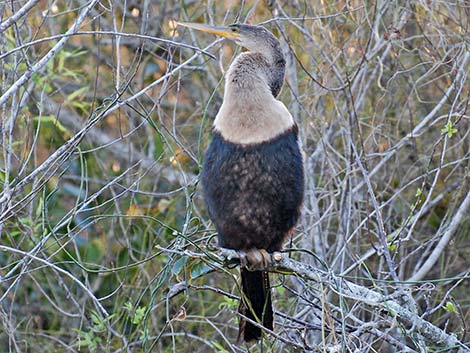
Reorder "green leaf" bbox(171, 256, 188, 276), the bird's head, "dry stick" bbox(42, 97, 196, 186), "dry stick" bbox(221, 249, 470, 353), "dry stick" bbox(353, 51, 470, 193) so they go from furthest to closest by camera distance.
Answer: "dry stick" bbox(42, 97, 196, 186), "dry stick" bbox(353, 51, 470, 193), the bird's head, "green leaf" bbox(171, 256, 188, 276), "dry stick" bbox(221, 249, 470, 353)

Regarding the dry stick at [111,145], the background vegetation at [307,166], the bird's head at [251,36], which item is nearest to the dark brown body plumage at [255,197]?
the bird's head at [251,36]

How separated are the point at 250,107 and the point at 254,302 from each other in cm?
65

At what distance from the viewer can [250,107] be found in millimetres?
2822

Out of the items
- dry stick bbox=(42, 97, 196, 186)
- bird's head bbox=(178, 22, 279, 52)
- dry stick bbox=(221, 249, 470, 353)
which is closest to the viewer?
dry stick bbox=(221, 249, 470, 353)

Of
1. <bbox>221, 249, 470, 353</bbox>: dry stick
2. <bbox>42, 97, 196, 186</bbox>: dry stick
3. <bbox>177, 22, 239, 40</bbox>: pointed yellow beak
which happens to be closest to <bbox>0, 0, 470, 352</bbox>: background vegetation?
<bbox>42, 97, 196, 186</bbox>: dry stick

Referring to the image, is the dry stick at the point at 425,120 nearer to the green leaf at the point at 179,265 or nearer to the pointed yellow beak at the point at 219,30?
the pointed yellow beak at the point at 219,30

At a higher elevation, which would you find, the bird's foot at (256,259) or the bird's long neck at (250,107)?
the bird's long neck at (250,107)

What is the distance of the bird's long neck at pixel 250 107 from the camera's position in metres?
2.82

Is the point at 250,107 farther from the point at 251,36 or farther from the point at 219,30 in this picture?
the point at 219,30

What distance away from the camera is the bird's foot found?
2889 millimetres

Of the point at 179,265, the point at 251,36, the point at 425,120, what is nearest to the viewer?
the point at 179,265

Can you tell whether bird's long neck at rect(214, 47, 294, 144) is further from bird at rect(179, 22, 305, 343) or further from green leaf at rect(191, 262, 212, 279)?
green leaf at rect(191, 262, 212, 279)

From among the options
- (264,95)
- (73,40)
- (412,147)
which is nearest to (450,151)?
(412,147)

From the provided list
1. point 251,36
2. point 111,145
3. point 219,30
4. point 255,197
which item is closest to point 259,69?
point 251,36
